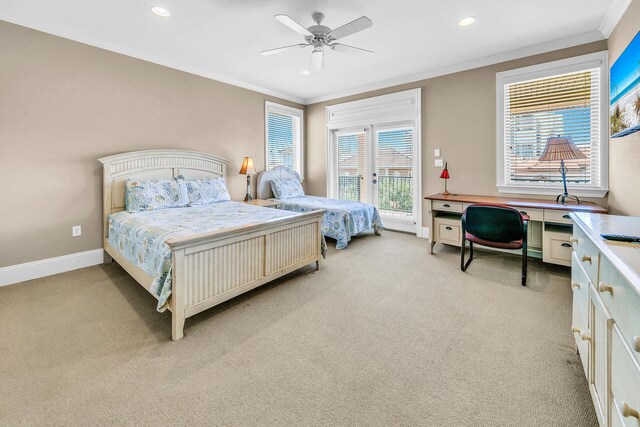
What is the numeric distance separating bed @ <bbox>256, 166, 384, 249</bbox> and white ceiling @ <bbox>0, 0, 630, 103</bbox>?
6.40ft

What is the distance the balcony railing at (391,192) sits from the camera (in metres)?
5.21

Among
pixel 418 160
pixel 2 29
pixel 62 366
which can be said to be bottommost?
pixel 62 366

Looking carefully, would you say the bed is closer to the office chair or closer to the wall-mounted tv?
the office chair

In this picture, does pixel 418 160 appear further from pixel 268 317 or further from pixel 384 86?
pixel 268 317

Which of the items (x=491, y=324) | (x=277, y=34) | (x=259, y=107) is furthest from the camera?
(x=259, y=107)

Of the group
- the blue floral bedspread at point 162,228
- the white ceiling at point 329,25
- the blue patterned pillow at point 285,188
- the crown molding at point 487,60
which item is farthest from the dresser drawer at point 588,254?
the blue patterned pillow at point 285,188

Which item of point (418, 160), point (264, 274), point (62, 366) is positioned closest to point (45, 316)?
point (62, 366)

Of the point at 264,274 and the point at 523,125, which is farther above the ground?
the point at 523,125

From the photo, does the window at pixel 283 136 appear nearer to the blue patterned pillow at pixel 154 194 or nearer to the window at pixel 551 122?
the blue patterned pillow at pixel 154 194

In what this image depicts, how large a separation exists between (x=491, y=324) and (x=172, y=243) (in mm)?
2392

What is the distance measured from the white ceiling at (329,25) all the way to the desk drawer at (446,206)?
77.7 inches

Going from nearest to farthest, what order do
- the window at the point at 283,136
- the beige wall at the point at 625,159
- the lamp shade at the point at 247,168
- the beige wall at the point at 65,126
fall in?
1. the beige wall at the point at 625,159
2. the beige wall at the point at 65,126
3. the lamp shade at the point at 247,168
4. the window at the point at 283,136

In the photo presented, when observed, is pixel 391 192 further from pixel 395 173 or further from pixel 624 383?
pixel 624 383

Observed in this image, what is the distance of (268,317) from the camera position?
92.4 inches
